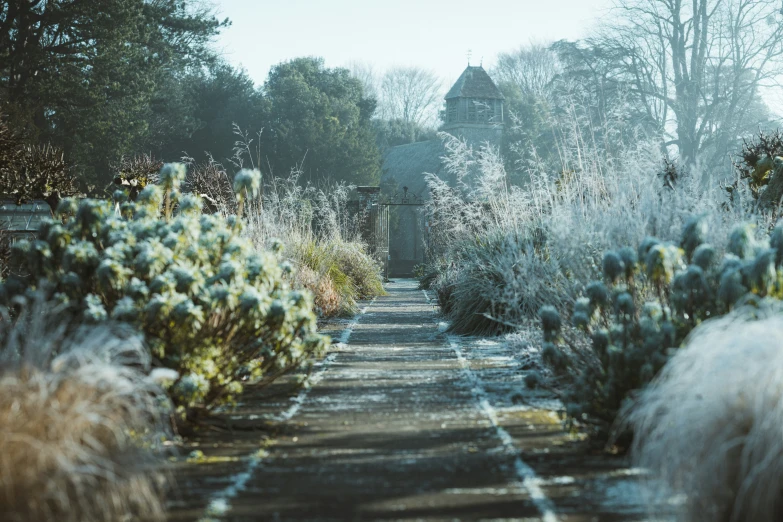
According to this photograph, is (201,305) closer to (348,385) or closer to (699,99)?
(348,385)

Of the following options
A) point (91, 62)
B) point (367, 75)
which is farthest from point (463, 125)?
point (91, 62)

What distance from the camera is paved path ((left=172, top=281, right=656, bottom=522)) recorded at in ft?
8.66

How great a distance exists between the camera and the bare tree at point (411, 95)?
39.5 metres

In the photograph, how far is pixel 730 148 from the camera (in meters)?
24.6

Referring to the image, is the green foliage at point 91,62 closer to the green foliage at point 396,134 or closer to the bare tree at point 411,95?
the green foliage at point 396,134

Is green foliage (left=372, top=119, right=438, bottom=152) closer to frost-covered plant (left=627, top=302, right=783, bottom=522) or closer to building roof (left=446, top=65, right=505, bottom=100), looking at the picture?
building roof (left=446, top=65, right=505, bottom=100)

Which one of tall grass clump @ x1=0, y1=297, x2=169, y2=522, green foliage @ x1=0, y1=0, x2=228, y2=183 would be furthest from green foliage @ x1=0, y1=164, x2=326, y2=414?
green foliage @ x1=0, y1=0, x2=228, y2=183

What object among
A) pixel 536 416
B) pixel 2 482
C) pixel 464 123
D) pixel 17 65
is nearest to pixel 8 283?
pixel 2 482

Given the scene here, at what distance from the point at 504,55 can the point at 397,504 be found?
36.7m

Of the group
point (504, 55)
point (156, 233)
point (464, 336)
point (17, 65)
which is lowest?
point (464, 336)

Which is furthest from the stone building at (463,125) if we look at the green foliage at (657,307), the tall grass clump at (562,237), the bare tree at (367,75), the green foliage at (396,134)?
the green foliage at (657,307)

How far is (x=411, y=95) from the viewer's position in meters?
40.8

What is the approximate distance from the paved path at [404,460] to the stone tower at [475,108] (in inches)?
1171

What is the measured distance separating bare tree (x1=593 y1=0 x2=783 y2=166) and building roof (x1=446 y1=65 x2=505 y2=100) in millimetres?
8722
